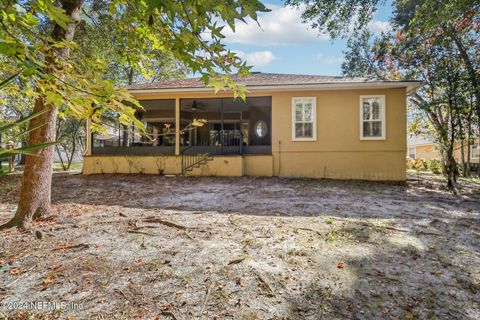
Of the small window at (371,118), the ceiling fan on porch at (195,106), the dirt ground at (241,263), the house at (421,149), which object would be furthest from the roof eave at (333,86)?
the house at (421,149)

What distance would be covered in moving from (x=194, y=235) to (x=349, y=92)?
8.69m

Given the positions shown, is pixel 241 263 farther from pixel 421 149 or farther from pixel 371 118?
pixel 421 149

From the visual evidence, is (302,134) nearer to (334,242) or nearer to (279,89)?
(279,89)

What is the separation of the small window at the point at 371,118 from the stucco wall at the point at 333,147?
164 mm

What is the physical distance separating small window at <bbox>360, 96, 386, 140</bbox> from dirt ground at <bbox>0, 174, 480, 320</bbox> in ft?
16.0

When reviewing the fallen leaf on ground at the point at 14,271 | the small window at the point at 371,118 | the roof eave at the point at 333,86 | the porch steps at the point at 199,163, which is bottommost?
the fallen leaf on ground at the point at 14,271

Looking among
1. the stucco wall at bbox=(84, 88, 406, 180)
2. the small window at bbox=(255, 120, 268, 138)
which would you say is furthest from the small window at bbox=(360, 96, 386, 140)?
the small window at bbox=(255, 120, 268, 138)

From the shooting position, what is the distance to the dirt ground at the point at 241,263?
2.21 meters

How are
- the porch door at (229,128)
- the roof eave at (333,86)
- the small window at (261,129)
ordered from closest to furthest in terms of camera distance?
1. the roof eave at (333,86)
2. the porch door at (229,128)
3. the small window at (261,129)

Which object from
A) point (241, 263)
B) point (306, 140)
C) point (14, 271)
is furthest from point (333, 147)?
point (14, 271)

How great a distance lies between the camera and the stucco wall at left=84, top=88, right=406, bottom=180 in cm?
991

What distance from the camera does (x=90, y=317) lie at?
205 centimetres

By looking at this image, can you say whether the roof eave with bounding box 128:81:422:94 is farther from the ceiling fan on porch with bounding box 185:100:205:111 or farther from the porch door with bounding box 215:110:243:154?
the porch door with bounding box 215:110:243:154

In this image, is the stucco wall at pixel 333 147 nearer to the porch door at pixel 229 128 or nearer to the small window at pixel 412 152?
the porch door at pixel 229 128
